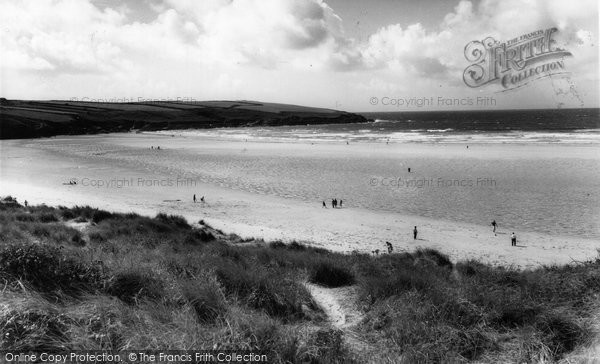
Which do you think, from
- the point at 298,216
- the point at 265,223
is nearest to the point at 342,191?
the point at 298,216

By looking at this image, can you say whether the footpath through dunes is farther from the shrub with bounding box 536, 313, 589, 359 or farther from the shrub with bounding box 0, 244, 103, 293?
the shrub with bounding box 0, 244, 103, 293

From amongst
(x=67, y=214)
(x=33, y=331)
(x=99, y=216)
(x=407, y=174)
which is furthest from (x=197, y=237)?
(x=407, y=174)

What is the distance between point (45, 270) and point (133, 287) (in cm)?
120

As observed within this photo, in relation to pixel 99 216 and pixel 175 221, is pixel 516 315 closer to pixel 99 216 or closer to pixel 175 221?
pixel 175 221

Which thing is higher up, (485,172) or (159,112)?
(159,112)

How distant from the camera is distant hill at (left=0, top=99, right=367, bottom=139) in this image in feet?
299

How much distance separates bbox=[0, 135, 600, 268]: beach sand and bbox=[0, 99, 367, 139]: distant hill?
6512cm

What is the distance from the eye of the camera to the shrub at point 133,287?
513cm

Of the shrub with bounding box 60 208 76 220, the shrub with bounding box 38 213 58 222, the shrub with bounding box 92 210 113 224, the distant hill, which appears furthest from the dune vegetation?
the distant hill

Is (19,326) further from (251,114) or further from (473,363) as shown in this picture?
(251,114)

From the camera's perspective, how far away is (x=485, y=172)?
117ft

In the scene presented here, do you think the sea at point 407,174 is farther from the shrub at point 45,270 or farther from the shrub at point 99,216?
the shrub at point 45,270

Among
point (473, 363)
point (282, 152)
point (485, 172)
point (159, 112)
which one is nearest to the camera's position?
point (473, 363)

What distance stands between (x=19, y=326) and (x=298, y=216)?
1936cm
